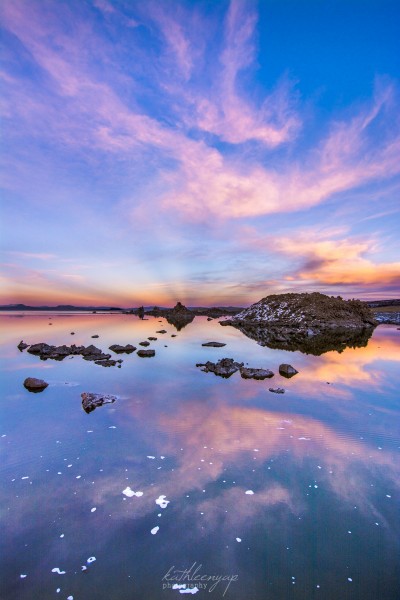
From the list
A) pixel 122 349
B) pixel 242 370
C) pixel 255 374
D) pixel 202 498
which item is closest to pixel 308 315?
pixel 122 349

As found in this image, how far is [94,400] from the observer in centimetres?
1326

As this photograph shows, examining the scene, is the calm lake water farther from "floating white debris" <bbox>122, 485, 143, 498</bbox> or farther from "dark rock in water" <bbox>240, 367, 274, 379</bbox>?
"dark rock in water" <bbox>240, 367, 274, 379</bbox>

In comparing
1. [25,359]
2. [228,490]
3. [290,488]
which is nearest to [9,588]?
[228,490]

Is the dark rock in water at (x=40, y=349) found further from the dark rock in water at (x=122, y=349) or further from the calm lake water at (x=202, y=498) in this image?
the calm lake water at (x=202, y=498)

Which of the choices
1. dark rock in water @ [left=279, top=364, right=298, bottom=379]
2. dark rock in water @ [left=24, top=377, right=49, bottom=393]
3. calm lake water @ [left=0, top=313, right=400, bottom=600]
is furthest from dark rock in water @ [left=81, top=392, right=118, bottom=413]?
dark rock in water @ [left=279, top=364, right=298, bottom=379]

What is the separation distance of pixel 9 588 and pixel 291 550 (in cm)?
488

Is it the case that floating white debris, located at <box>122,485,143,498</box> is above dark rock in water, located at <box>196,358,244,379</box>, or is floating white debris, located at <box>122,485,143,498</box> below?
above

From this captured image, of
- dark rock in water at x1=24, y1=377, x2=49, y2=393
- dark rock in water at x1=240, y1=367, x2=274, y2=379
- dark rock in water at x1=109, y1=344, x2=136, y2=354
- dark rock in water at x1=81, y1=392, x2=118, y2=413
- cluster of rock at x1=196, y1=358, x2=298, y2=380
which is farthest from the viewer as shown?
dark rock in water at x1=109, y1=344, x2=136, y2=354

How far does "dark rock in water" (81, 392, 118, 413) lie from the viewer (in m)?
12.7

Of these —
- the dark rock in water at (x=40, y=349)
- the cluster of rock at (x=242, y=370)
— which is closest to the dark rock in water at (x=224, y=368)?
the cluster of rock at (x=242, y=370)

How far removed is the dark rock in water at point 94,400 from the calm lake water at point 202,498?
1.28ft

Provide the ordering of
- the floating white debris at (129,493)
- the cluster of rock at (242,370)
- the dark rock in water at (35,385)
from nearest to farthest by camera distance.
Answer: the floating white debris at (129,493), the dark rock in water at (35,385), the cluster of rock at (242,370)

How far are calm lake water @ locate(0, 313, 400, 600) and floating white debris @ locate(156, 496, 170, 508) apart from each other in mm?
107

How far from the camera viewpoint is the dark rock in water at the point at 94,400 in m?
12.7
